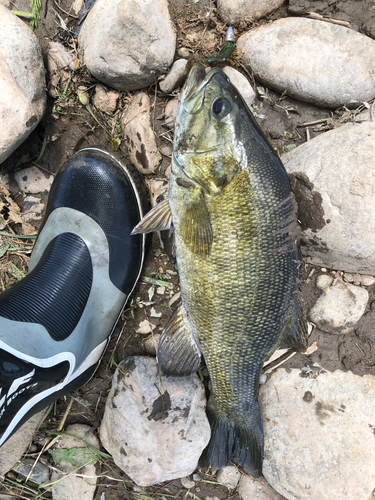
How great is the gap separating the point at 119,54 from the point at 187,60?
0.50 metres

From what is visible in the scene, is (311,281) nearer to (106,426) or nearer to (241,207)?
(241,207)

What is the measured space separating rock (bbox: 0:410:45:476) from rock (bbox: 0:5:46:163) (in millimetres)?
2167

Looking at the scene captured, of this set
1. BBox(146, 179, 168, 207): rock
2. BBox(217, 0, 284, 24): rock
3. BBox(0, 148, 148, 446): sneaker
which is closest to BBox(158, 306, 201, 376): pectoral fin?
BBox(0, 148, 148, 446): sneaker

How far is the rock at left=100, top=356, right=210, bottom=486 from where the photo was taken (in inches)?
94.3

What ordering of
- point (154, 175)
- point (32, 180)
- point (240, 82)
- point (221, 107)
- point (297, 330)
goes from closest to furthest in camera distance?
1. point (221, 107)
2. point (297, 330)
3. point (240, 82)
4. point (154, 175)
5. point (32, 180)

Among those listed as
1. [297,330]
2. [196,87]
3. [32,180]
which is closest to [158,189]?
[196,87]

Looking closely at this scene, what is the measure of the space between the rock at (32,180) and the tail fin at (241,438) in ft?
7.24

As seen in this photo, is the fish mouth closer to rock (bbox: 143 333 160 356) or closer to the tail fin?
rock (bbox: 143 333 160 356)

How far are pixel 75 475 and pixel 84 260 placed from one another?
1.75m

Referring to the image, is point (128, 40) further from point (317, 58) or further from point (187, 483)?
point (187, 483)

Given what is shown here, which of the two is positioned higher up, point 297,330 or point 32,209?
point 32,209

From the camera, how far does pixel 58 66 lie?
254 cm

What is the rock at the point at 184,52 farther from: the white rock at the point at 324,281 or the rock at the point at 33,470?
the rock at the point at 33,470

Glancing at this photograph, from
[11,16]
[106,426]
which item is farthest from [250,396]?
[11,16]
